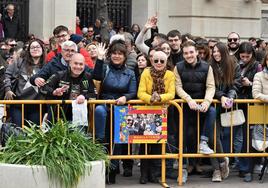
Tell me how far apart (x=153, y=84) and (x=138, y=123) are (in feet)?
1.91

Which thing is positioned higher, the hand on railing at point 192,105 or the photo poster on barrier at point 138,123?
the hand on railing at point 192,105

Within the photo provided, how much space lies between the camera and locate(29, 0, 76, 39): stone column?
2042 centimetres

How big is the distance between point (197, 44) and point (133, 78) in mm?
1609

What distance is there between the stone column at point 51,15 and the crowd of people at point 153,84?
862cm

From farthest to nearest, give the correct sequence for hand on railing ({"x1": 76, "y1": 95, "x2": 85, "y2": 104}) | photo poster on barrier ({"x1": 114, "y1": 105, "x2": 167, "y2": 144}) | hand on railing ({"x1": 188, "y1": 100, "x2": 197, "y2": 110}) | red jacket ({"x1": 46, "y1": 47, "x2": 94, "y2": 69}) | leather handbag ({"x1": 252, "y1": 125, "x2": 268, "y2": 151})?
red jacket ({"x1": 46, "y1": 47, "x2": 94, "y2": 69}) < leather handbag ({"x1": 252, "y1": 125, "x2": 268, "y2": 151}) < hand on railing ({"x1": 188, "y1": 100, "x2": 197, "y2": 110}) < photo poster on barrier ({"x1": 114, "y1": 105, "x2": 167, "y2": 144}) < hand on railing ({"x1": 76, "y1": 95, "x2": 85, "y2": 104})

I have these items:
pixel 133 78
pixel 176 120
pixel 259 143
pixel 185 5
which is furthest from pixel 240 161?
pixel 185 5

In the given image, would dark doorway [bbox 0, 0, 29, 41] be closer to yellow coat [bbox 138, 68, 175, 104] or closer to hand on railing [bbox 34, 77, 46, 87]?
hand on railing [bbox 34, 77, 46, 87]

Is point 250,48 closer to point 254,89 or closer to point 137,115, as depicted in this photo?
point 254,89

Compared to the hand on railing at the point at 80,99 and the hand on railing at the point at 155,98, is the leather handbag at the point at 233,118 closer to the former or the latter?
the hand on railing at the point at 155,98

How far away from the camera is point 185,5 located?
21828mm

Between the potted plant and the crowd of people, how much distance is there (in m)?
1.42

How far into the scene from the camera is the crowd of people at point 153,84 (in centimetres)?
1057

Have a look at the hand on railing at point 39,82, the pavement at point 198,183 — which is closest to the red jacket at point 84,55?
the hand on railing at point 39,82

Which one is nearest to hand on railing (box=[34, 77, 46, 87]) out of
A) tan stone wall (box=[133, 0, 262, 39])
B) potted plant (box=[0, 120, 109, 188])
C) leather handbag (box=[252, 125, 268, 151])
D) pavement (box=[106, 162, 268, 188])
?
potted plant (box=[0, 120, 109, 188])
